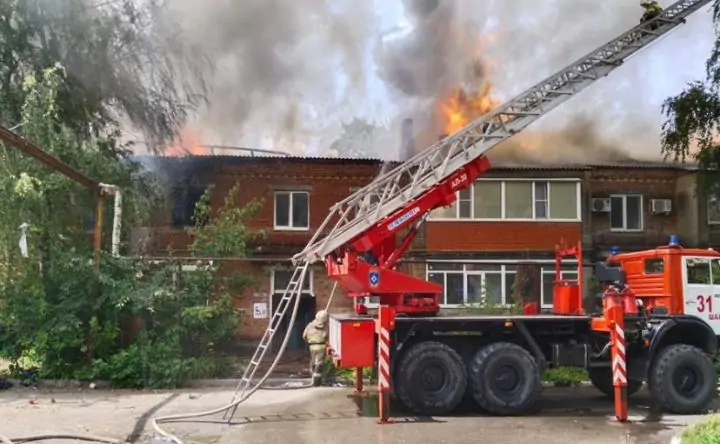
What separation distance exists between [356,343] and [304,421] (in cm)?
134

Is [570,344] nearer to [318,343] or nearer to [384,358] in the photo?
[384,358]

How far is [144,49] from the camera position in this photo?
16.1 meters

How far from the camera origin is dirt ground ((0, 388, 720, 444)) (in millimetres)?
8703

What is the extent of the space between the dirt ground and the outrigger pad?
6.76 ft

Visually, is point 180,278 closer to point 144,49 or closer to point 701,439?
point 144,49

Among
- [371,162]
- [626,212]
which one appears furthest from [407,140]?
[626,212]

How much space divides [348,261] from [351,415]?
7.54 ft

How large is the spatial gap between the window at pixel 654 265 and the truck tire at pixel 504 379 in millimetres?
2684

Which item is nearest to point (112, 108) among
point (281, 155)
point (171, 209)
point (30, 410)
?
point (171, 209)

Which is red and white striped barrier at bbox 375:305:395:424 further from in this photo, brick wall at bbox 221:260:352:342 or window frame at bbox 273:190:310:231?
window frame at bbox 273:190:310:231

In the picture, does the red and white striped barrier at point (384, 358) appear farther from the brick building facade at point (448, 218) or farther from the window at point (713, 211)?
the window at point (713, 211)

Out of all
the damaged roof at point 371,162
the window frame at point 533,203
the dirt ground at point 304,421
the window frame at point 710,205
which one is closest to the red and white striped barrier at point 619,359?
the dirt ground at point 304,421

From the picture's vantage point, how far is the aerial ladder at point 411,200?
10391 millimetres

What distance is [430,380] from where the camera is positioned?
10180mm
